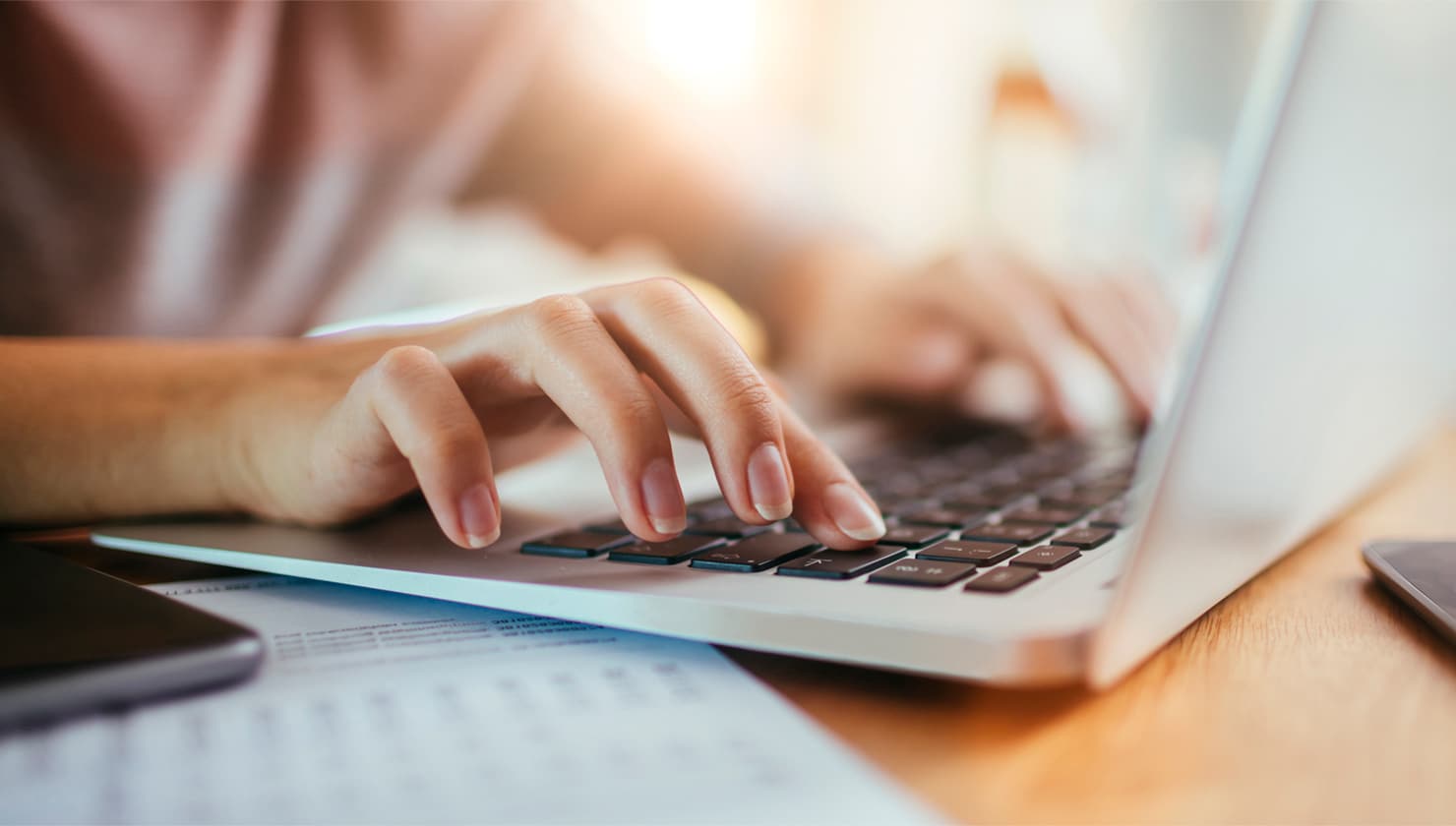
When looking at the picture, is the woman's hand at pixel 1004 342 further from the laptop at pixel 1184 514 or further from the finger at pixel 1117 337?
the laptop at pixel 1184 514

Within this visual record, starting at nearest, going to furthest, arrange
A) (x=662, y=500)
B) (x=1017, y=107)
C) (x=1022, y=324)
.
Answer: (x=662, y=500)
(x=1022, y=324)
(x=1017, y=107)

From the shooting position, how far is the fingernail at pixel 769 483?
36cm

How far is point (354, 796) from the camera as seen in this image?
0.23 m

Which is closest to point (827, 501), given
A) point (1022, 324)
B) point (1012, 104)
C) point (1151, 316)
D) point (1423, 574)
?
point (1423, 574)

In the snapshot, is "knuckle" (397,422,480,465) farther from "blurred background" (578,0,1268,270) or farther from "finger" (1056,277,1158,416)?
"blurred background" (578,0,1268,270)

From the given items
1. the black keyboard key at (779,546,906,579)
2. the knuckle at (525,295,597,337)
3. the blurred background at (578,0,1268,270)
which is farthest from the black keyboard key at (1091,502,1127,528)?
the blurred background at (578,0,1268,270)

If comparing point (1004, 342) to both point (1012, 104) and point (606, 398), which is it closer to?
point (606, 398)

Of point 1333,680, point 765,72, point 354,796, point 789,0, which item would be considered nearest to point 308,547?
point 354,796

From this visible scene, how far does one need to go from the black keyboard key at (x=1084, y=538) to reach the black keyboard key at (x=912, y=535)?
1.8 inches

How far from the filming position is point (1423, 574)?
15.0 inches

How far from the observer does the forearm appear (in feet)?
1.61

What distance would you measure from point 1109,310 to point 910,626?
70cm

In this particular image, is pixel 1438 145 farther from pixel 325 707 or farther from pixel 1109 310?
pixel 1109 310

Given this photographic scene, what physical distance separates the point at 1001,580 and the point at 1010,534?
0.10 metres
